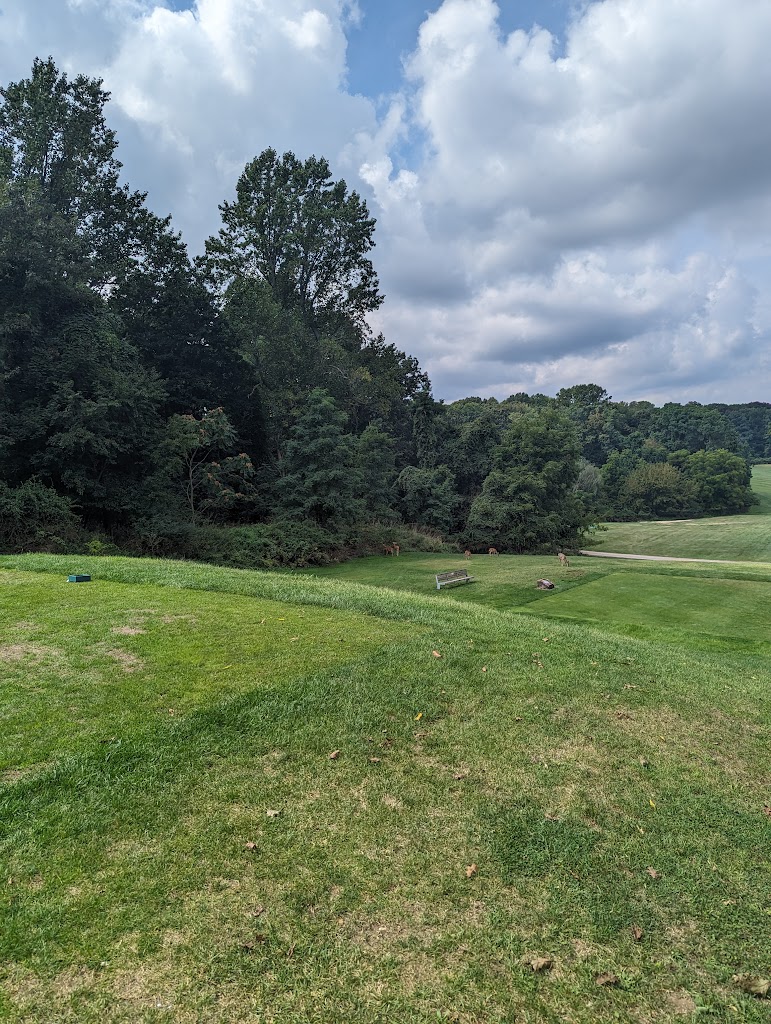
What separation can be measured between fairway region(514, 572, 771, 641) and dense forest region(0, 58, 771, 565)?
1123 centimetres

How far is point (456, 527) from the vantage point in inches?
1460

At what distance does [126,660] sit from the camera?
5.56 meters

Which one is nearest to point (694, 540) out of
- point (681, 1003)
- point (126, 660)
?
point (126, 660)

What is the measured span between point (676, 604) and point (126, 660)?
12.4 m

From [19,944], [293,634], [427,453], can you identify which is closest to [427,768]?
[19,944]

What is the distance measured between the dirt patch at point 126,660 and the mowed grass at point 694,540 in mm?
38031

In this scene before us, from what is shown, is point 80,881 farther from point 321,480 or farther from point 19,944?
point 321,480

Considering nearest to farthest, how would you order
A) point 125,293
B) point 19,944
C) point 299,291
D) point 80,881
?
point 19,944 → point 80,881 → point 125,293 → point 299,291

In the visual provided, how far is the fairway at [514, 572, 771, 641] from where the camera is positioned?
11.2 metres

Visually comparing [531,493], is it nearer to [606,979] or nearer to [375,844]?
[375,844]

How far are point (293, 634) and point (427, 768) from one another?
3.34m

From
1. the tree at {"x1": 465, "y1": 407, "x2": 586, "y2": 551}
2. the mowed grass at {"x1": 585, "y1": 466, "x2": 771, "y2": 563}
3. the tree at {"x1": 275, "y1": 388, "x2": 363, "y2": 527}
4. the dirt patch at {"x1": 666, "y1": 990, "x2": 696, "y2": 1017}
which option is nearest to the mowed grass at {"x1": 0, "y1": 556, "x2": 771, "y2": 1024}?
the dirt patch at {"x1": 666, "y1": 990, "x2": 696, "y2": 1017}

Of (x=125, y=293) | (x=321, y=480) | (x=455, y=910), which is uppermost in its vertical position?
(x=125, y=293)

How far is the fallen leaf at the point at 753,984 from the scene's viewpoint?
2.43 metres
